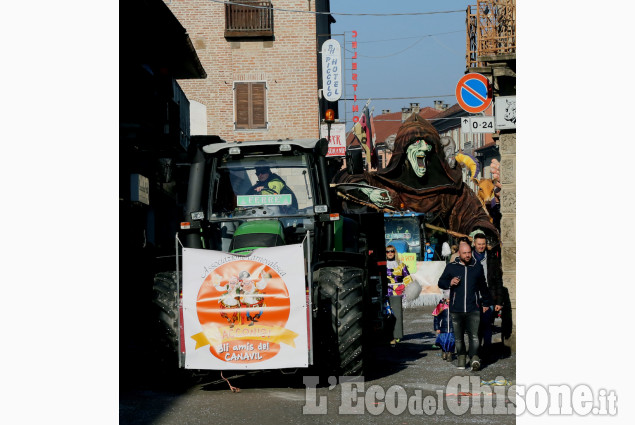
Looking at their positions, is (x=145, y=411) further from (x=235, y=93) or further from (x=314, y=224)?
(x=235, y=93)

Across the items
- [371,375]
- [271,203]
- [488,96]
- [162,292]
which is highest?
[488,96]

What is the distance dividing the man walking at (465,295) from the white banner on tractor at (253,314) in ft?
10.7

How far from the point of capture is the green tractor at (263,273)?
10273 millimetres

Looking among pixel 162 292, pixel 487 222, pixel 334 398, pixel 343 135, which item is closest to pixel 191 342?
pixel 162 292

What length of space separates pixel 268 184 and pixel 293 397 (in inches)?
106

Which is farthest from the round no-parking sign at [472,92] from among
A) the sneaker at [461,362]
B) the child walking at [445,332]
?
the sneaker at [461,362]

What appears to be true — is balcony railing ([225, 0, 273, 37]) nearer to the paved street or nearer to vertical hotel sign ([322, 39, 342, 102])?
vertical hotel sign ([322, 39, 342, 102])

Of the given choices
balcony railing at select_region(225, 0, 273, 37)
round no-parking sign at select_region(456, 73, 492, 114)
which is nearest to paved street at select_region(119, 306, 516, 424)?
round no-parking sign at select_region(456, 73, 492, 114)

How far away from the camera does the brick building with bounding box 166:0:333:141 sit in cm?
3384

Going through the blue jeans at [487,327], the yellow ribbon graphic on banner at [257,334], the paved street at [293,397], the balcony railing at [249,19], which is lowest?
the paved street at [293,397]

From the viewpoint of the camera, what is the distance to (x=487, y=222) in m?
37.0

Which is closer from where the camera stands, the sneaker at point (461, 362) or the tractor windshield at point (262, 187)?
the tractor windshield at point (262, 187)

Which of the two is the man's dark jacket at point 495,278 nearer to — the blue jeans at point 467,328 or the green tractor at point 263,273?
the blue jeans at point 467,328

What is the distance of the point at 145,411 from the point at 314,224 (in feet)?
10.7
